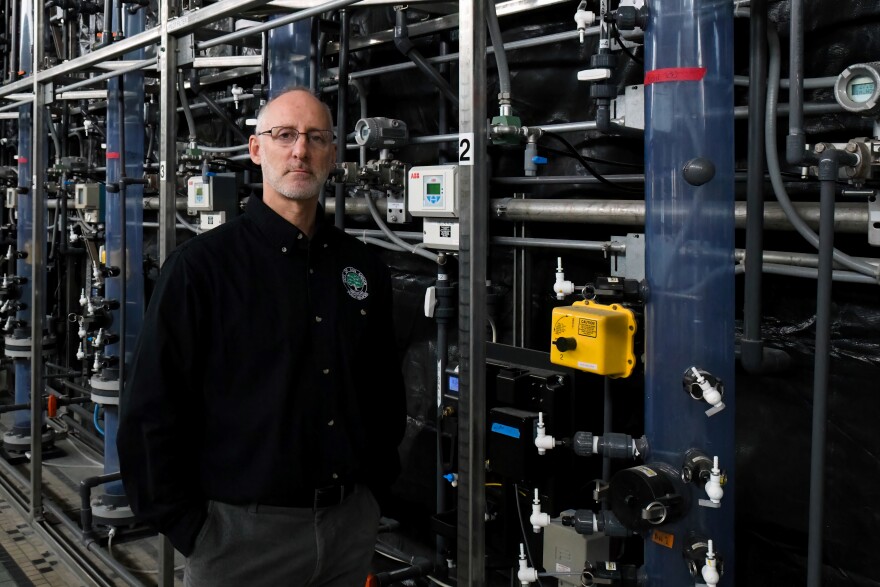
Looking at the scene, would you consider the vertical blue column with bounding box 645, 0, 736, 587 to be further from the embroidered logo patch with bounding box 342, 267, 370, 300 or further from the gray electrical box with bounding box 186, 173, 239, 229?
the gray electrical box with bounding box 186, 173, 239, 229

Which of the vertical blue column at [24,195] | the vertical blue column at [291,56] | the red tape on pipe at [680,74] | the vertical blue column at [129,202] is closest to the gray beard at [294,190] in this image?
the red tape on pipe at [680,74]

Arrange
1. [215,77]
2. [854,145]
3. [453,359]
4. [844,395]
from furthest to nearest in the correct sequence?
[215,77], [453,359], [844,395], [854,145]

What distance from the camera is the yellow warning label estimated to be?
5.94ft

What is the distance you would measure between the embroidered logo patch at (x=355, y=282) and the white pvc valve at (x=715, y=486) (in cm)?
77

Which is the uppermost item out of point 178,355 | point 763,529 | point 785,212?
point 785,212

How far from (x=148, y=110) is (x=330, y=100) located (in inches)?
46.8

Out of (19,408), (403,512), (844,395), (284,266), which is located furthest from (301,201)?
(19,408)

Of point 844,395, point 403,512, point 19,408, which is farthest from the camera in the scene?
point 19,408

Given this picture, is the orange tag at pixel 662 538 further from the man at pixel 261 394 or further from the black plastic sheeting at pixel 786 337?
the man at pixel 261 394

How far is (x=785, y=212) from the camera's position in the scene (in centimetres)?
173

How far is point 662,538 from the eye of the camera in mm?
1654

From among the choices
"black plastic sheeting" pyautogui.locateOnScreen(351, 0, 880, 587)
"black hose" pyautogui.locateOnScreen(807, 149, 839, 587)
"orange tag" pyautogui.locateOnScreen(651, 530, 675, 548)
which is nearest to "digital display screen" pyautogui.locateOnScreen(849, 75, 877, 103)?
"black hose" pyautogui.locateOnScreen(807, 149, 839, 587)

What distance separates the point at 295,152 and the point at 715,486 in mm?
1023

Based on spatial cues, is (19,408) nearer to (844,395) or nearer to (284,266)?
(284,266)
